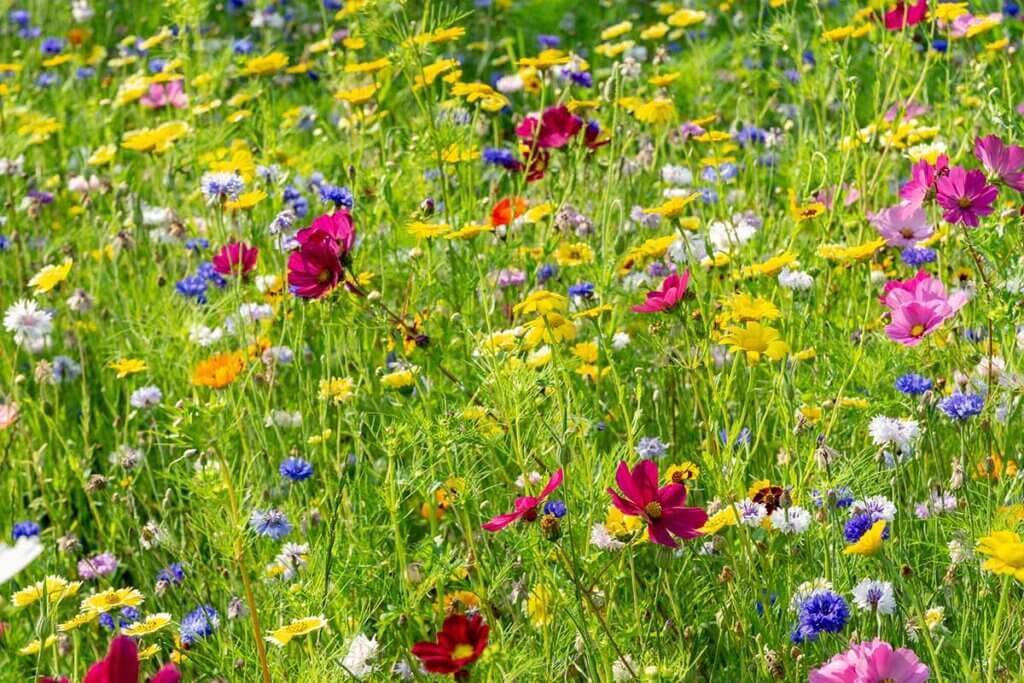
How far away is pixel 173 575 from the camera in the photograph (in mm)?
1637

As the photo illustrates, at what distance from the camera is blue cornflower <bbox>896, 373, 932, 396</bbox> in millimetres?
1539

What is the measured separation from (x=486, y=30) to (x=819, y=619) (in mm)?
2886

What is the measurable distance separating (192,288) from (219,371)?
0.46 metres

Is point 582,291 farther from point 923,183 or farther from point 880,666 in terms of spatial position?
point 880,666

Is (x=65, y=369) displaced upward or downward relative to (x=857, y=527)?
downward

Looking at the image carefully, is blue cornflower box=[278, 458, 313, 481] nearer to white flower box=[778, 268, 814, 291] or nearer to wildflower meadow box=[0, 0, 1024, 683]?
wildflower meadow box=[0, 0, 1024, 683]

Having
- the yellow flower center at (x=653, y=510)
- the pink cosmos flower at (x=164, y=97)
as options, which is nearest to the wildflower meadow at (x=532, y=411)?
the yellow flower center at (x=653, y=510)

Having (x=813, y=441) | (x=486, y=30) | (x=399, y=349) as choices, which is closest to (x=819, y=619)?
(x=813, y=441)

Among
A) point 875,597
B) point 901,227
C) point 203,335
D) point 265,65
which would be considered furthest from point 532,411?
point 265,65

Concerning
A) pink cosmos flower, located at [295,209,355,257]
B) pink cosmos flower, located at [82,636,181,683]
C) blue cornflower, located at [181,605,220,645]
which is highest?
pink cosmos flower, located at [82,636,181,683]

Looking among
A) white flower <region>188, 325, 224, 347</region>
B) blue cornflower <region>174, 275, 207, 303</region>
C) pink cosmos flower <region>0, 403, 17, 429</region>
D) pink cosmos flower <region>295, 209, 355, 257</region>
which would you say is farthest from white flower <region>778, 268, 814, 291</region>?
pink cosmos flower <region>0, 403, 17, 429</region>

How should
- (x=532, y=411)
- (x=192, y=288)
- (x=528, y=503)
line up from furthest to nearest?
(x=192, y=288) < (x=532, y=411) < (x=528, y=503)

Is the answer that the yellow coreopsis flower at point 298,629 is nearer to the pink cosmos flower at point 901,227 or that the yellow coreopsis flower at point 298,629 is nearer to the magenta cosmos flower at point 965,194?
the magenta cosmos flower at point 965,194

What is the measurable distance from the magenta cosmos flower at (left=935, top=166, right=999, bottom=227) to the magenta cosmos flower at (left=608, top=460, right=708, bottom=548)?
1.77 feet
